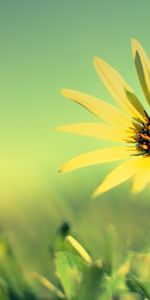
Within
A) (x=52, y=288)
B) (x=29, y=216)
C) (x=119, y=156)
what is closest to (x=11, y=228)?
(x=29, y=216)

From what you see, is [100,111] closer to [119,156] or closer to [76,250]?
[119,156]

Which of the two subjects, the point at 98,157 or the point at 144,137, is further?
the point at 144,137

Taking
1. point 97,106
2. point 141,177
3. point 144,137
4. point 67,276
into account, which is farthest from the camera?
point 144,137

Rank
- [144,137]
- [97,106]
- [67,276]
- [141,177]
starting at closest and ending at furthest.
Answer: [67,276] → [141,177] → [97,106] → [144,137]

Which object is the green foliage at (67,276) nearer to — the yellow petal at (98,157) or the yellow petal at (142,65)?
the yellow petal at (98,157)

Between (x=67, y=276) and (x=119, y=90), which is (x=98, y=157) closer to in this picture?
(x=119, y=90)

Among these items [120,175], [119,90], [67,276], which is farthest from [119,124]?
[67,276]
